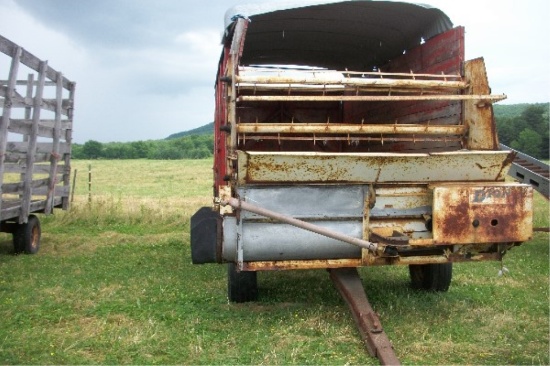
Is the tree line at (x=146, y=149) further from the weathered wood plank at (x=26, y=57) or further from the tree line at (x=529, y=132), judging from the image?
the weathered wood plank at (x=26, y=57)

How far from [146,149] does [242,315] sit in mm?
59354

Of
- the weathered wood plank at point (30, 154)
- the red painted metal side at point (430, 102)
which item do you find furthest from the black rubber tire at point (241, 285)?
→ the weathered wood plank at point (30, 154)

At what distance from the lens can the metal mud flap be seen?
4.38 m

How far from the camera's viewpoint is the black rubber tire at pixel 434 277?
586 cm

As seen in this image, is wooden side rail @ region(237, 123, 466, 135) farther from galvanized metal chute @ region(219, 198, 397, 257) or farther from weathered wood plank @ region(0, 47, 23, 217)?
weathered wood plank @ region(0, 47, 23, 217)

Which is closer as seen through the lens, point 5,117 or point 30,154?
point 5,117

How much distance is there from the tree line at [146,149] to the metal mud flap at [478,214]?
173 feet

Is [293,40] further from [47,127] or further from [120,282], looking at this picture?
[47,127]

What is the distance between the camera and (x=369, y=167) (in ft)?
14.7

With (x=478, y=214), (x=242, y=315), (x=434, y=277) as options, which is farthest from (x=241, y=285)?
(x=478, y=214)

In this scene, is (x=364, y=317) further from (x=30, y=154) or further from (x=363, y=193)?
(x=30, y=154)

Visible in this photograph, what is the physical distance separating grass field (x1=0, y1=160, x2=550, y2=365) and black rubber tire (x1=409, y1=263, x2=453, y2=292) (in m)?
0.11

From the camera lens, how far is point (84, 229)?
11203mm

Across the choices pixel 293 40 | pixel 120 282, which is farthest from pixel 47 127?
pixel 293 40
